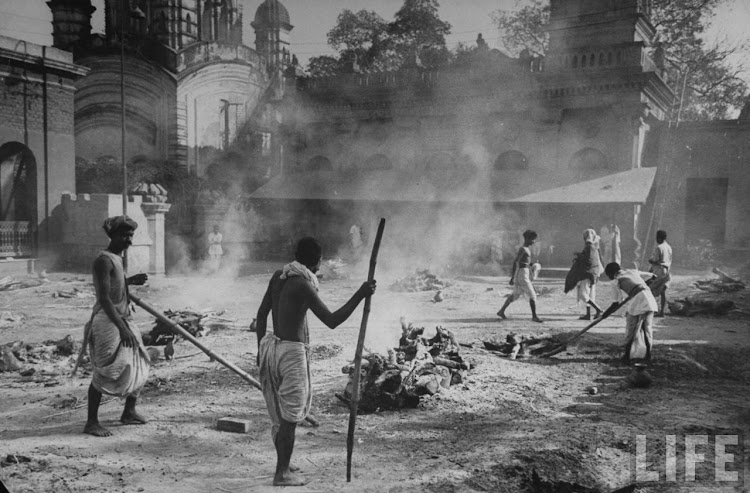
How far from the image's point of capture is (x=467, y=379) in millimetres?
6320

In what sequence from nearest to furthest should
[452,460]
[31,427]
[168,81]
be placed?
1. [452,460]
2. [31,427]
3. [168,81]

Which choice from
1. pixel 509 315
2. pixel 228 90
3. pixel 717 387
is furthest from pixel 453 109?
pixel 717 387

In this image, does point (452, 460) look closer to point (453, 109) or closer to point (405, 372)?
point (405, 372)

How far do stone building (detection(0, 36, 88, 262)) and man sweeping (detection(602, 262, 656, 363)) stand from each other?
1360cm

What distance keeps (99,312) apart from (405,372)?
2.93 meters

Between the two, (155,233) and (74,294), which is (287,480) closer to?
(74,294)

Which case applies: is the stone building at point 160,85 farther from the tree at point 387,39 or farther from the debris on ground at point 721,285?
the debris on ground at point 721,285

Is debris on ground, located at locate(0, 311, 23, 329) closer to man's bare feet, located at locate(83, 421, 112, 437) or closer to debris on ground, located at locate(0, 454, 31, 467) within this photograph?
man's bare feet, located at locate(83, 421, 112, 437)

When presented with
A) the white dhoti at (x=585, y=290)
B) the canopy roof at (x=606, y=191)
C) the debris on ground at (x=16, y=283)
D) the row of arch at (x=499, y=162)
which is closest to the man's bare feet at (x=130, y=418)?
the white dhoti at (x=585, y=290)

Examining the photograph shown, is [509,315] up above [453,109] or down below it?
below

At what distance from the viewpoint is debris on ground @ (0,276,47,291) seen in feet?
37.7

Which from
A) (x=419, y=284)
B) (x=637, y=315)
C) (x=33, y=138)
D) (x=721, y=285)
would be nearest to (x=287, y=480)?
(x=637, y=315)

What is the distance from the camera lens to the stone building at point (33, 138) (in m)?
14.3

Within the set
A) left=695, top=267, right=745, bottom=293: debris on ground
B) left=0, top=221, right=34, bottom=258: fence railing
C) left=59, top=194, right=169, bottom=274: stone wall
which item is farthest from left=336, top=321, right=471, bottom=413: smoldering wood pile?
left=59, top=194, right=169, bottom=274: stone wall
